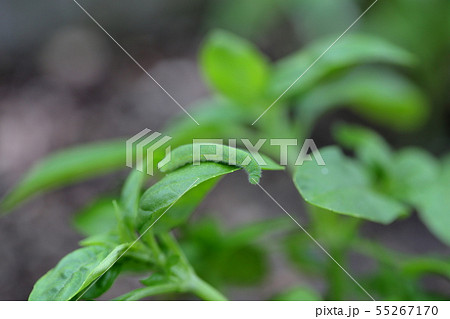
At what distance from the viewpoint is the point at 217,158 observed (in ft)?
1.36

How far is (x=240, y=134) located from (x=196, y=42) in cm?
136

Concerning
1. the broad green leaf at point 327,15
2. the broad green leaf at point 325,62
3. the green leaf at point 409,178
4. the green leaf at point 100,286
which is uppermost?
the broad green leaf at point 327,15

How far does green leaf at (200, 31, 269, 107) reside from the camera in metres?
0.81

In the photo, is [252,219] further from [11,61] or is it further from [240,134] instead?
[11,61]

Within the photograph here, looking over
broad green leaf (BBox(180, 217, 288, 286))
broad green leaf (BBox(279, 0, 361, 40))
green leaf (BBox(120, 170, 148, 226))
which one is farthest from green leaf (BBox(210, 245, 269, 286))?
broad green leaf (BBox(279, 0, 361, 40))

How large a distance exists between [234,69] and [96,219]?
308 millimetres

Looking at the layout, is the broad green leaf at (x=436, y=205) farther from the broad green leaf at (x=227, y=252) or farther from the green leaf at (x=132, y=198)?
the green leaf at (x=132, y=198)

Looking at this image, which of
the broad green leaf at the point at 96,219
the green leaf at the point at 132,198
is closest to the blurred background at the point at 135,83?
the broad green leaf at the point at 96,219

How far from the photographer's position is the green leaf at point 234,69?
81 centimetres

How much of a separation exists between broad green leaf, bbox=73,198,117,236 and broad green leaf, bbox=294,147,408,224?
0.93 feet

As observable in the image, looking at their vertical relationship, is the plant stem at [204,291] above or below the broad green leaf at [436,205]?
below

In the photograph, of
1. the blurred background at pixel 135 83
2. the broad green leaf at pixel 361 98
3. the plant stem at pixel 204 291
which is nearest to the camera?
the plant stem at pixel 204 291

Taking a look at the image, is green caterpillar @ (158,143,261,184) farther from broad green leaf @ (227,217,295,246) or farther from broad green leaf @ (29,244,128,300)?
broad green leaf @ (227,217,295,246)
